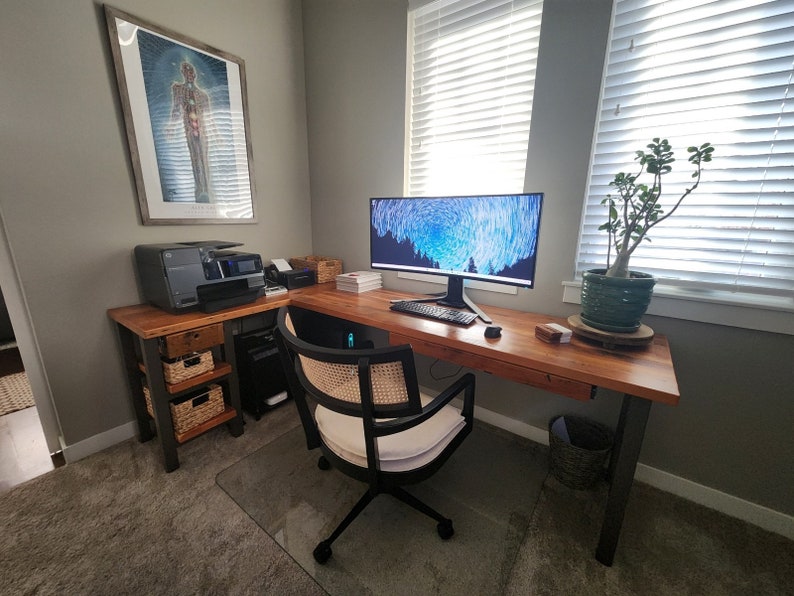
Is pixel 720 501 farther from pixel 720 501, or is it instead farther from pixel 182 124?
pixel 182 124

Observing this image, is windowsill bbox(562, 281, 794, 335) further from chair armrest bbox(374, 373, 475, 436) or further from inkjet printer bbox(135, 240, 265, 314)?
inkjet printer bbox(135, 240, 265, 314)

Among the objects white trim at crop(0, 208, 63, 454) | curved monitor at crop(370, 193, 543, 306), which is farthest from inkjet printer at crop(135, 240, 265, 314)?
curved monitor at crop(370, 193, 543, 306)

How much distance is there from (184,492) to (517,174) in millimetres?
2250

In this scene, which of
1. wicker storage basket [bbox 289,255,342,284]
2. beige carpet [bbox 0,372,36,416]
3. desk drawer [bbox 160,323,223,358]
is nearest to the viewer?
desk drawer [bbox 160,323,223,358]

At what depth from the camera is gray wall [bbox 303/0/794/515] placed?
48.9 inches

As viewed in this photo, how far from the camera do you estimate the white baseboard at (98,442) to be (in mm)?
1593

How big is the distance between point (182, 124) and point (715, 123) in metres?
2.51

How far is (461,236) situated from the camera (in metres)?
1.57

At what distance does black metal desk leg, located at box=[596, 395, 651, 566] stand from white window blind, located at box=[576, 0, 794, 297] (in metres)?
0.71

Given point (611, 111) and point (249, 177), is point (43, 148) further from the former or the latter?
point (611, 111)

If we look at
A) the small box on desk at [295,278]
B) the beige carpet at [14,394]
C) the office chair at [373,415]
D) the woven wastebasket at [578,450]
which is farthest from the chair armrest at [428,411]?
the beige carpet at [14,394]

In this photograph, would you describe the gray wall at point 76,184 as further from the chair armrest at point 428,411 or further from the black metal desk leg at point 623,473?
the black metal desk leg at point 623,473

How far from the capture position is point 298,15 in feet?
7.20

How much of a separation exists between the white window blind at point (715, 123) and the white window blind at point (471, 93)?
1.26 ft
